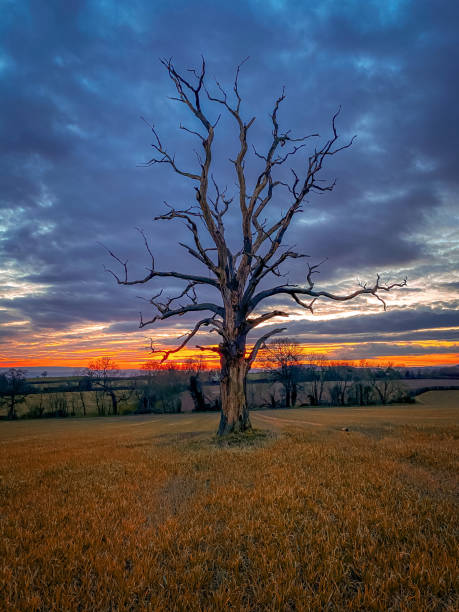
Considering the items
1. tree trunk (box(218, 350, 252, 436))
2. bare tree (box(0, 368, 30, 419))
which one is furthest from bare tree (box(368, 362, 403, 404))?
bare tree (box(0, 368, 30, 419))

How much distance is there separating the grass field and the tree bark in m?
5.60

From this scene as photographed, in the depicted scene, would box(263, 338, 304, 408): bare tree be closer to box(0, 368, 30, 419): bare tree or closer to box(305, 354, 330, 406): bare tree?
box(305, 354, 330, 406): bare tree

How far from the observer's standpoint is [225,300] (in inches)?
640

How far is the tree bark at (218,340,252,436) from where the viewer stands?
1554cm

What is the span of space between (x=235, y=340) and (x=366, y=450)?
7.17 m

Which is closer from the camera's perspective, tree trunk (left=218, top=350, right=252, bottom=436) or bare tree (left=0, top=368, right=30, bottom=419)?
tree trunk (left=218, top=350, right=252, bottom=436)

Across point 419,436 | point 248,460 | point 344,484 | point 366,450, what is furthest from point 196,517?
point 419,436

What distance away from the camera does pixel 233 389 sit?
51.0 ft

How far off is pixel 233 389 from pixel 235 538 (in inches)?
417

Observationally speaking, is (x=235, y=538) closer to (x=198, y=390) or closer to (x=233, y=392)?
(x=233, y=392)

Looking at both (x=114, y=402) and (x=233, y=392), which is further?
(x=114, y=402)

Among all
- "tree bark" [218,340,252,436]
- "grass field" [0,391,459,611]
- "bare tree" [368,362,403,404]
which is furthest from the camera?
"bare tree" [368,362,403,404]

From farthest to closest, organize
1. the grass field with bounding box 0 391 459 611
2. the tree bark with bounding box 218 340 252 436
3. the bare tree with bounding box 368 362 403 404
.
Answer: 1. the bare tree with bounding box 368 362 403 404
2. the tree bark with bounding box 218 340 252 436
3. the grass field with bounding box 0 391 459 611

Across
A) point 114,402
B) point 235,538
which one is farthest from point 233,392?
point 114,402
